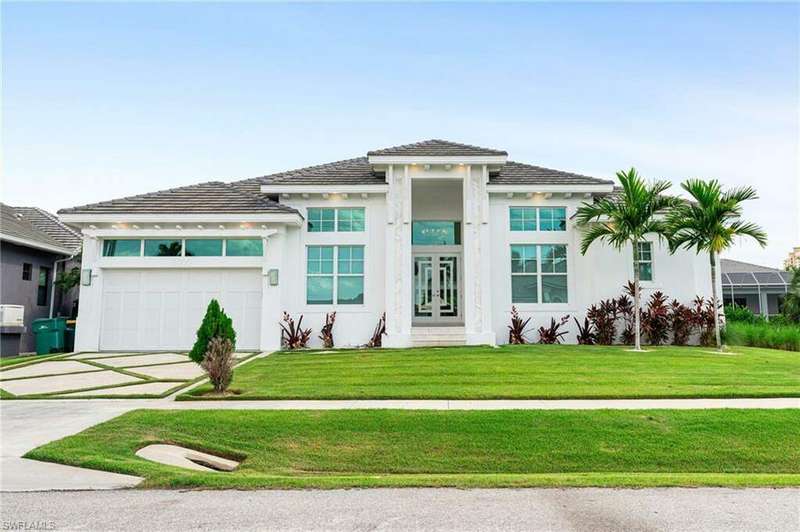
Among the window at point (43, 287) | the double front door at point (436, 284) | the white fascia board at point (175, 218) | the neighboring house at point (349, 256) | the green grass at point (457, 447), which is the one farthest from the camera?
the double front door at point (436, 284)

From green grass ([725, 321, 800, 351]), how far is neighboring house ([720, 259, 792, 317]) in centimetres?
1246

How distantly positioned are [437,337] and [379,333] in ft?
6.27

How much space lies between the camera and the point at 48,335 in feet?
48.3

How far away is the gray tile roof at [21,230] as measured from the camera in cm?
1558

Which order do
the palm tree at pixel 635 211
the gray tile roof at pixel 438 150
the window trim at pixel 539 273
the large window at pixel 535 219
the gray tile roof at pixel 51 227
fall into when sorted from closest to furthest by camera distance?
1. the palm tree at pixel 635 211
2. the gray tile roof at pixel 438 150
3. the window trim at pixel 539 273
4. the large window at pixel 535 219
5. the gray tile roof at pixel 51 227

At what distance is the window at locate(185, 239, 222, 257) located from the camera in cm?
1480

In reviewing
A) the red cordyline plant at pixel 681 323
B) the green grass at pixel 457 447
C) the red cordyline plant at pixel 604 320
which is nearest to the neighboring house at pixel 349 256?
the red cordyline plant at pixel 604 320

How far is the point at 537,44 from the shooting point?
16.1m

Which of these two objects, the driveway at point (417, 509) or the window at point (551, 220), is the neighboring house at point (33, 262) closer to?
the driveway at point (417, 509)

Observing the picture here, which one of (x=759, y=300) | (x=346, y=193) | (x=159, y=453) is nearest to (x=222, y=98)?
(x=346, y=193)

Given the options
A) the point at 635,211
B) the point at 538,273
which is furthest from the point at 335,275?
the point at 635,211

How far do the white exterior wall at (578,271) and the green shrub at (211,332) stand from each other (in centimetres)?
971

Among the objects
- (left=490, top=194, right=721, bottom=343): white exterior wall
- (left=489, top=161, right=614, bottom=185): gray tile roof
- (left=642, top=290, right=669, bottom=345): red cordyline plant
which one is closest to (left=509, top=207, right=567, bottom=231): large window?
(left=490, top=194, right=721, bottom=343): white exterior wall

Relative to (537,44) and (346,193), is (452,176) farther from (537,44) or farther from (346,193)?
(537,44)
